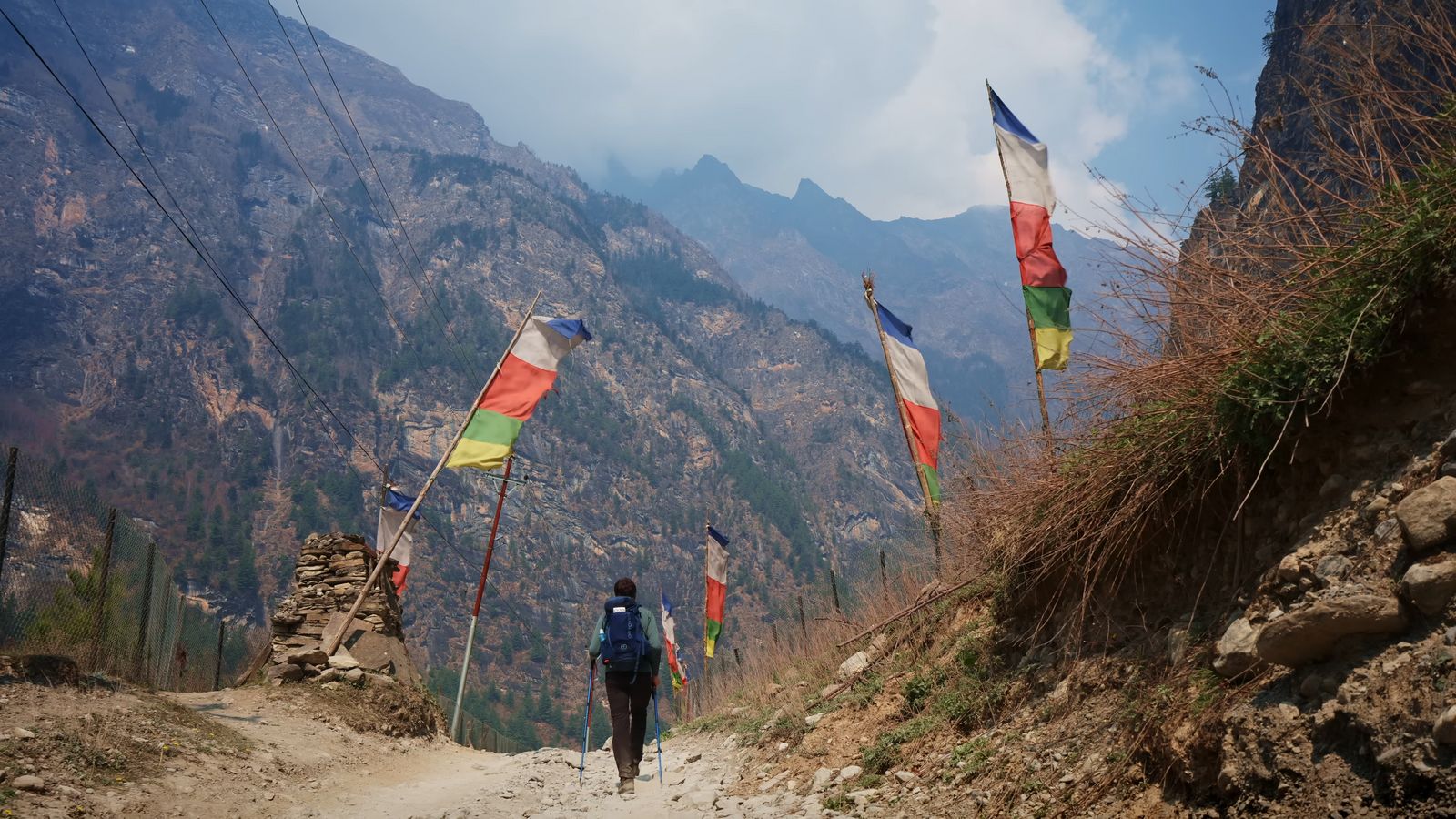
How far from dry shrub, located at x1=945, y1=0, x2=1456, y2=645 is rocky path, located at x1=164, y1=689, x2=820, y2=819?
247 cm

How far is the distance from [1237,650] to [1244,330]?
1.57 m

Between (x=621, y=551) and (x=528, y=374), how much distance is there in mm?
148028

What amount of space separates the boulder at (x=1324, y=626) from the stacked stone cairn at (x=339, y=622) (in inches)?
491

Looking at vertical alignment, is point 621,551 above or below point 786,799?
above

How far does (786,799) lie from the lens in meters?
6.80

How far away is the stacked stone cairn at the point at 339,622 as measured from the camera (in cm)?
1368

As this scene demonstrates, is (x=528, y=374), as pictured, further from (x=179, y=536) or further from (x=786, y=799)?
(x=179, y=536)

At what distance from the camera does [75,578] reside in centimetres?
1031

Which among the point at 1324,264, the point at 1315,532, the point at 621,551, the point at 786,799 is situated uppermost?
the point at 621,551

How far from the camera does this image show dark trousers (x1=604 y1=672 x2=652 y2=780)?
8.47 meters

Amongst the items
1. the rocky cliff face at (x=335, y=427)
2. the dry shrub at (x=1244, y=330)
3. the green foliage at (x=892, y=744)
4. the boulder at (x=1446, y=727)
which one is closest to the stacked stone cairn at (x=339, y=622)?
the green foliage at (x=892, y=744)

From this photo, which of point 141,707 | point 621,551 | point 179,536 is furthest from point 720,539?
point 621,551

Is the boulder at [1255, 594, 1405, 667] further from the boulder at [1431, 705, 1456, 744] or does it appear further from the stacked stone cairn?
the stacked stone cairn

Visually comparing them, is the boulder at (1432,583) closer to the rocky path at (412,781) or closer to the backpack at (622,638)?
the rocky path at (412,781)
